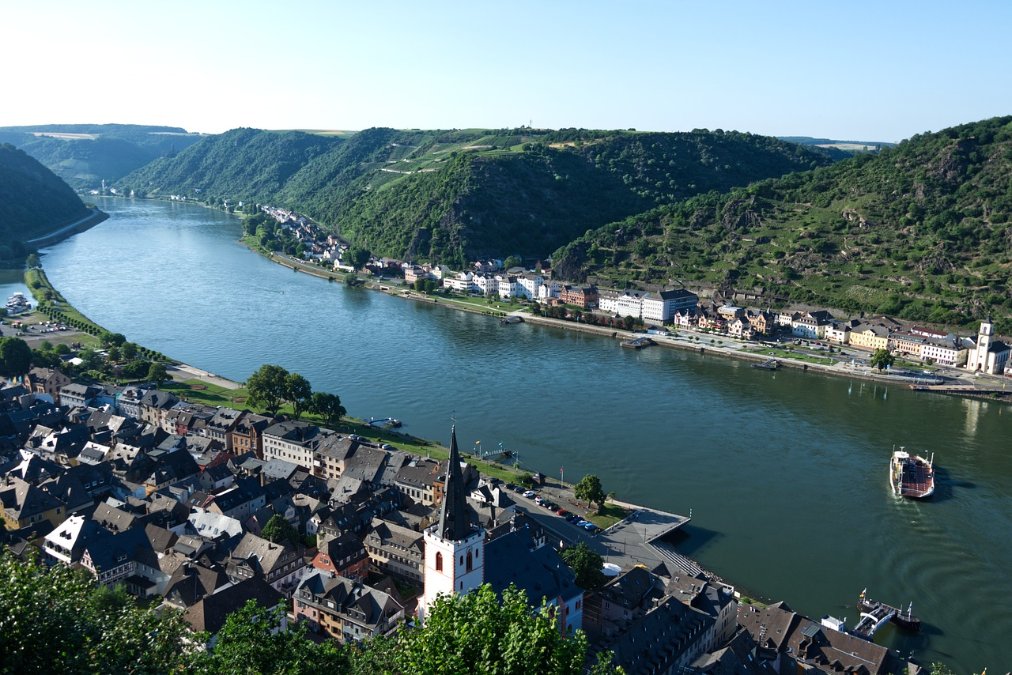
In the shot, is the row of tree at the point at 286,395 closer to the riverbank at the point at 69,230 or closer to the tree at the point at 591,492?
the tree at the point at 591,492

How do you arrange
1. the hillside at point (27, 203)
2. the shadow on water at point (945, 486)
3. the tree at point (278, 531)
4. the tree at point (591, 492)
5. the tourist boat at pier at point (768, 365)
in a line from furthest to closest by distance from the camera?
the hillside at point (27, 203) < the tourist boat at pier at point (768, 365) < the shadow on water at point (945, 486) < the tree at point (591, 492) < the tree at point (278, 531)

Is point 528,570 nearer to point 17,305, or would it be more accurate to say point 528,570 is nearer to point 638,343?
point 638,343

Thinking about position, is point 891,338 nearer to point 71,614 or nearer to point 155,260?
point 71,614

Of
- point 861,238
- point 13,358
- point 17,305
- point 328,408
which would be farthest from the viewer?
point 861,238

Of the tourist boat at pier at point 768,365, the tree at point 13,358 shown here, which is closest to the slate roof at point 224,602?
the tree at point 13,358

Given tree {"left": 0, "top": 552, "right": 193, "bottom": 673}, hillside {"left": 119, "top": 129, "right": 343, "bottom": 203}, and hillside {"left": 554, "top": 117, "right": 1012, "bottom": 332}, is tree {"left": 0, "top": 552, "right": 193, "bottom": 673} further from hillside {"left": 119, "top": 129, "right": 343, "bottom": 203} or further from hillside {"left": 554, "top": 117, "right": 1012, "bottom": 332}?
hillside {"left": 119, "top": 129, "right": 343, "bottom": 203}

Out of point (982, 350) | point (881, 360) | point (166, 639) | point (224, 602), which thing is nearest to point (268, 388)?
point (224, 602)
